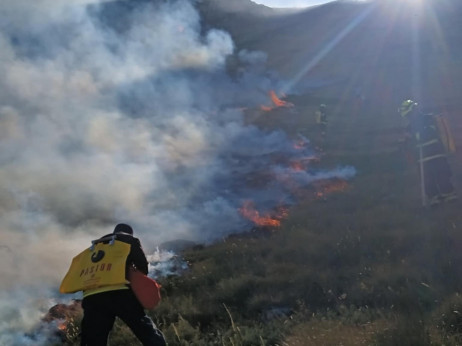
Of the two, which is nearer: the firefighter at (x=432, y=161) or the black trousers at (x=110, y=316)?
the black trousers at (x=110, y=316)

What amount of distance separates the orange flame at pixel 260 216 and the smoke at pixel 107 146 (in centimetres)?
30

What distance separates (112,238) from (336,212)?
749 centimetres

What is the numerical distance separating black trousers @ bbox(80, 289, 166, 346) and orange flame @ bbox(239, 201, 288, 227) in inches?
268

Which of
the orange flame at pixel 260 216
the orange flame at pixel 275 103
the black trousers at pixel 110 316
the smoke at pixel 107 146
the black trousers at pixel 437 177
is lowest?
the black trousers at pixel 110 316

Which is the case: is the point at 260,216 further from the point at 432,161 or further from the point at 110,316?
the point at 110,316

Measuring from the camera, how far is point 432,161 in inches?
388

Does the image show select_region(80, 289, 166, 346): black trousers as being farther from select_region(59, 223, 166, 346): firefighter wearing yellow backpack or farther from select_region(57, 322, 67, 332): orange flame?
select_region(57, 322, 67, 332): orange flame

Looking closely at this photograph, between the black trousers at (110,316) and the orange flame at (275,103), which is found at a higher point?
the orange flame at (275,103)

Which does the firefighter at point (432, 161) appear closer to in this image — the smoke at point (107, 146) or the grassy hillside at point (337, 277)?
the grassy hillside at point (337, 277)

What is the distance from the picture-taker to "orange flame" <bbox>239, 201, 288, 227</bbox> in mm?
11406

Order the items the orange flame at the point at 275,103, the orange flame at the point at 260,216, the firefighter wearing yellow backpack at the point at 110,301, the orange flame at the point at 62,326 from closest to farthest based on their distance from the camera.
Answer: the firefighter wearing yellow backpack at the point at 110,301
the orange flame at the point at 62,326
the orange flame at the point at 260,216
the orange flame at the point at 275,103

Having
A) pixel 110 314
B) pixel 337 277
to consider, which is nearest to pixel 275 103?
pixel 337 277

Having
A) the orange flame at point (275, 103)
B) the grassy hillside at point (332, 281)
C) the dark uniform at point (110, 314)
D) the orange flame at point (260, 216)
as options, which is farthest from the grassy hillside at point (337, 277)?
the orange flame at point (275, 103)

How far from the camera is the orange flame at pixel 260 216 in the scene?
37.4ft
